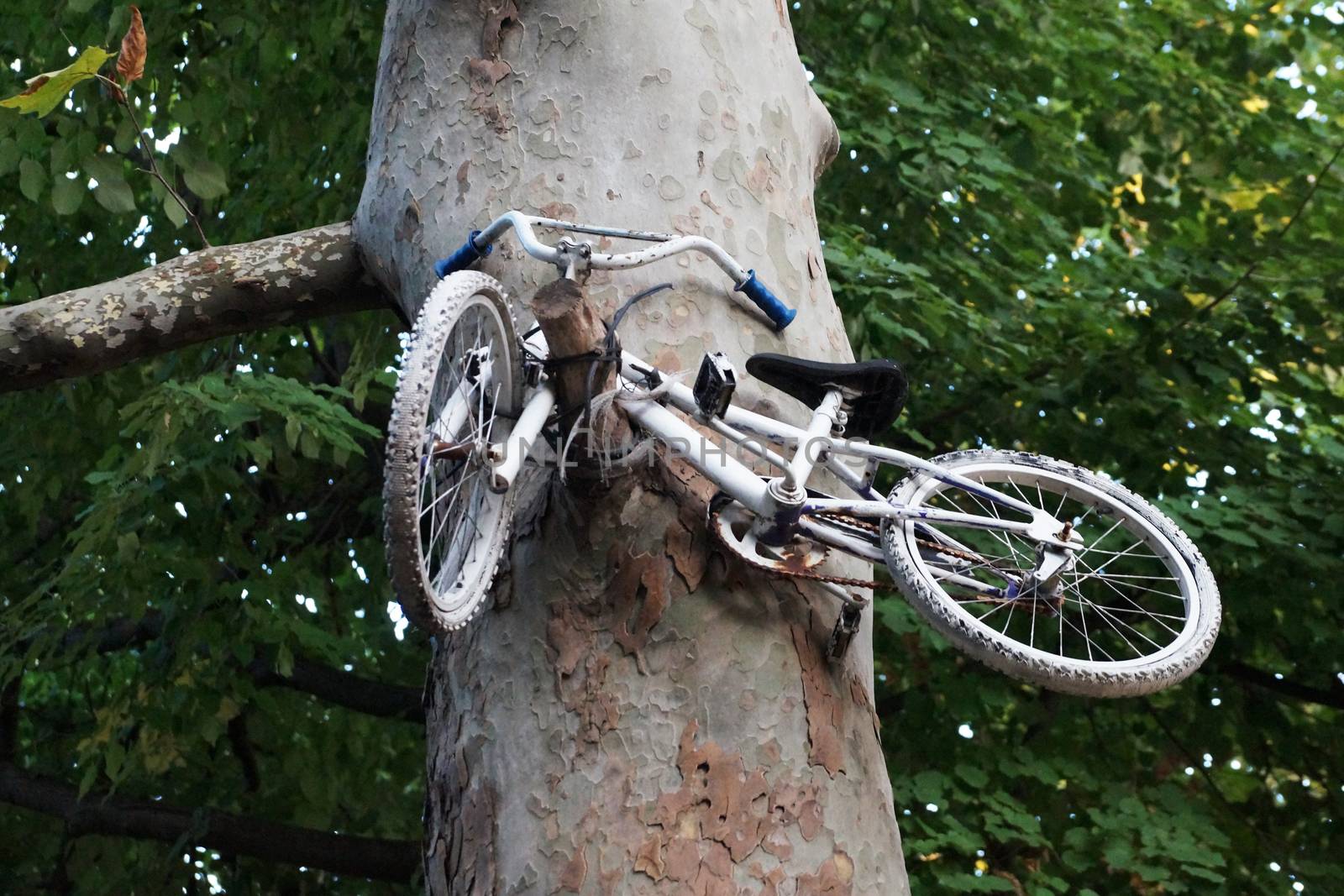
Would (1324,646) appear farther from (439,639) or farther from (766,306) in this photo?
(439,639)

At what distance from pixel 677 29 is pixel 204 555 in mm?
2882

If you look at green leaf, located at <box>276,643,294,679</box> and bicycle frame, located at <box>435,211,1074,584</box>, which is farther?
green leaf, located at <box>276,643,294,679</box>

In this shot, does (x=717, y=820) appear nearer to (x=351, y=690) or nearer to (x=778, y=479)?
(x=778, y=479)

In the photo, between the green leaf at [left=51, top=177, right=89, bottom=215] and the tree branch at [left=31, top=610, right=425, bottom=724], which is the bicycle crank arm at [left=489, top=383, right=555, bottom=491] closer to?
the green leaf at [left=51, top=177, right=89, bottom=215]

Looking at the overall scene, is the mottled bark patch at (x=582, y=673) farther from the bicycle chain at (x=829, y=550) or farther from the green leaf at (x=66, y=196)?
the green leaf at (x=66, y=196)

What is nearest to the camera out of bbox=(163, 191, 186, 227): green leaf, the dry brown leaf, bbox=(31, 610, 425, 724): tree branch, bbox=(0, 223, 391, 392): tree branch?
the dry brown leaf

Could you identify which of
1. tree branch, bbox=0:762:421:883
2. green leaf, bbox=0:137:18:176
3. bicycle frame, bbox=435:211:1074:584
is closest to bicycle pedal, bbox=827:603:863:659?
bicycle frame, bbox=435:211:1074:584

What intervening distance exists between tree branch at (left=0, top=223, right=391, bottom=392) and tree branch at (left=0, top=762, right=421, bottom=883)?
2.81 meters

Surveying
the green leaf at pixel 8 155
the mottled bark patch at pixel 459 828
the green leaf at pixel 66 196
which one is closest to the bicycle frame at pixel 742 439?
the mottled bark patch at pixel 459 828

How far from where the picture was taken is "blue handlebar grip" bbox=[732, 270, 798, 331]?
9.59ft

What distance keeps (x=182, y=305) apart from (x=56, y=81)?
22.7 inches

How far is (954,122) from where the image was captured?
6.00 m

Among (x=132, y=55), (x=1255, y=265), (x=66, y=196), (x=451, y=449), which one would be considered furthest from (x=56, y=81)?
(x=1255, y=265)

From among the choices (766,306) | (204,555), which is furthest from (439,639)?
(204,555)
